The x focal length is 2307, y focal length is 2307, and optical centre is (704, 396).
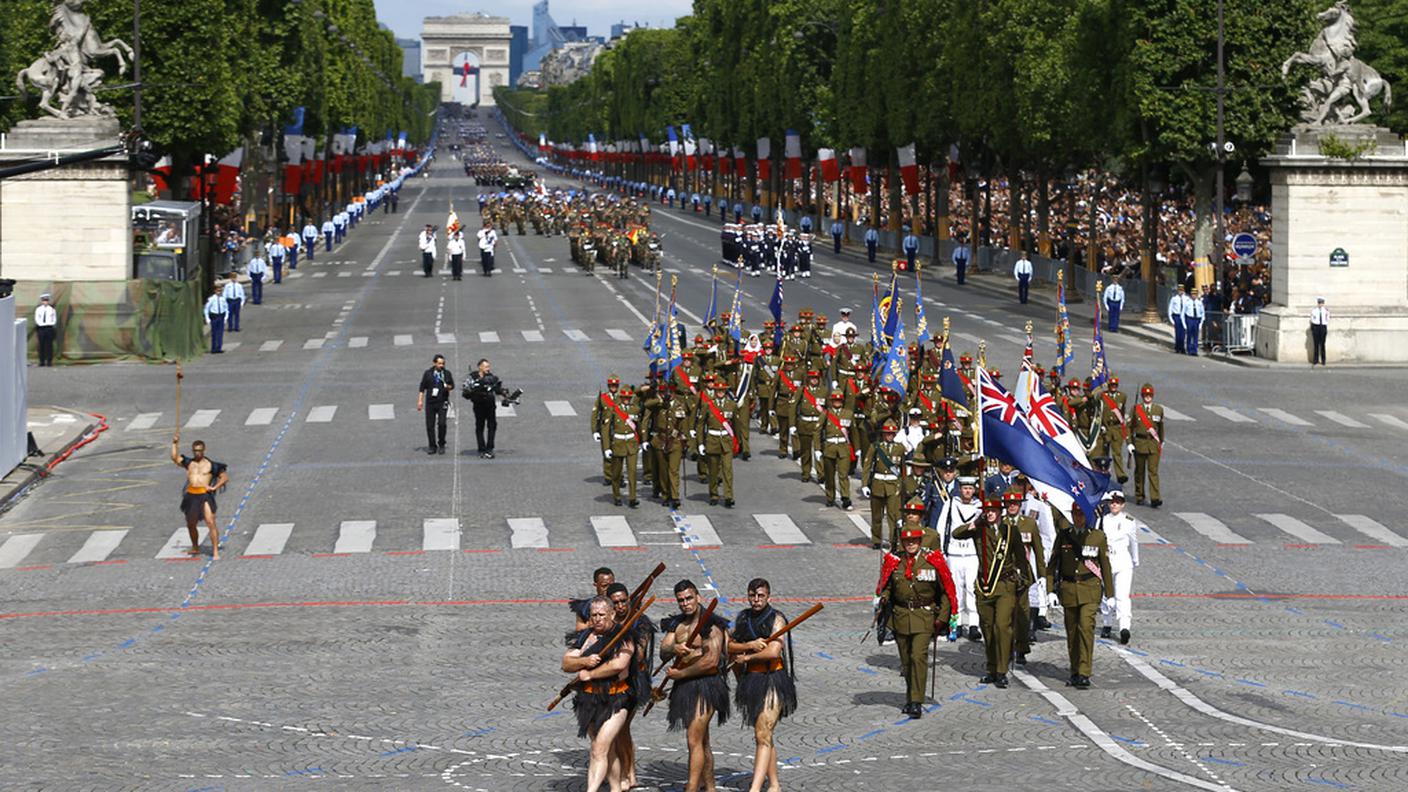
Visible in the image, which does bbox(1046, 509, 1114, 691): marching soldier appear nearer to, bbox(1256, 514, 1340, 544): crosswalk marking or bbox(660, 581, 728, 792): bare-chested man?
bbox(660, 581, 728, 792): bare-chested man

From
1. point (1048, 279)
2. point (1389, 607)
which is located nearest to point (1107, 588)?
point (1389, 607)

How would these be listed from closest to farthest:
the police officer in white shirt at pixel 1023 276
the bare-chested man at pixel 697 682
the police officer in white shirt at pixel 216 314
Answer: the bare-chested man at pixel 697 682, the police officer in white shirt at pixel 216 314, the police officer in white shirt at pixel 1023 276

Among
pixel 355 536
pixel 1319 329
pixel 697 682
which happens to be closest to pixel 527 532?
pixel 355 536

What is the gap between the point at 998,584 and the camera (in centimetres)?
1869

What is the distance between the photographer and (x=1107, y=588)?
19.5 metres

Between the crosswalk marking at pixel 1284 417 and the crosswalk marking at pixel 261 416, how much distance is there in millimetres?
17399

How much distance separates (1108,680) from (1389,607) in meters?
5.14

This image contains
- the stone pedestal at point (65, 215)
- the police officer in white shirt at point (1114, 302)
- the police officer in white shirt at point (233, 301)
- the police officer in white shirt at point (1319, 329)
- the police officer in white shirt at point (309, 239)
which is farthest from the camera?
the police officer in white shirt at point (309, 239)

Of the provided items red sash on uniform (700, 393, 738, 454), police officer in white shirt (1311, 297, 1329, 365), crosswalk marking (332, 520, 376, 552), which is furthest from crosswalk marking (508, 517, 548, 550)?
police officer in white shirt (1311, 297, 1329, 365)

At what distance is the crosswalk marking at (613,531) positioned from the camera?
27.3m

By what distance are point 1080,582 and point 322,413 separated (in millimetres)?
23869

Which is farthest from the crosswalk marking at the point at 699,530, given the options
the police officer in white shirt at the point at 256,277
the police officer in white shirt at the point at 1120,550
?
the police officer in white shirt at the point at 256,277

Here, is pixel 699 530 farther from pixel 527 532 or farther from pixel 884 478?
pixel 884 478

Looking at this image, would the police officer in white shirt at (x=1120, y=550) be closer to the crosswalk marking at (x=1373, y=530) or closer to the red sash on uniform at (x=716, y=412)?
the crosswalk marking at (x=1373, y=530)
